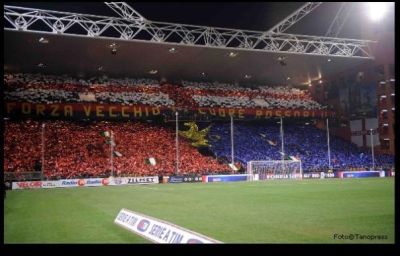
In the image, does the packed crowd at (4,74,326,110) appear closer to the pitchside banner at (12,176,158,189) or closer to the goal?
the goal

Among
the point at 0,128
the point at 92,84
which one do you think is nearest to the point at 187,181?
the point at 92,84

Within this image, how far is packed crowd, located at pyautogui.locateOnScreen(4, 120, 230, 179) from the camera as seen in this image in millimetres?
40263

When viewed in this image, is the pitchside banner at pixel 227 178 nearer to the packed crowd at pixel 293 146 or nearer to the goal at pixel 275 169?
the goal at pixel 275 169

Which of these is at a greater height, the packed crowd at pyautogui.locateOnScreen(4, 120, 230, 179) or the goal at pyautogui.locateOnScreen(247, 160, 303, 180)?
the packed crowd at pyautogui.locateOnScreen(4, 120, 230, 179)

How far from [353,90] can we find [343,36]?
1206 cm

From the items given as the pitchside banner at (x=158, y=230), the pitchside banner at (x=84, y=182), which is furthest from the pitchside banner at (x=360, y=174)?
the pitchside banner at (x=158, y=230)

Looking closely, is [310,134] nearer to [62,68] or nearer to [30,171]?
[62,68]

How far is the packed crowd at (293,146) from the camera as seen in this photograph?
5134 centimetres

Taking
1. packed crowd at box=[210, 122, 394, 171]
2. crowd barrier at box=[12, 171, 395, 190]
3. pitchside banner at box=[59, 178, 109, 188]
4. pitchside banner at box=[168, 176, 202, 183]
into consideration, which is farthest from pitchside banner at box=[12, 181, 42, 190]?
packed crowd at box=[210, 122, 394, 171]

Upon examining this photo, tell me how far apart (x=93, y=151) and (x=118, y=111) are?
754 cm

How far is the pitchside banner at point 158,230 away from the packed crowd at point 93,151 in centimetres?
2792

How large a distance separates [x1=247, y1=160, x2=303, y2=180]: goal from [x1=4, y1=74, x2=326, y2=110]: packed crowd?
12.2 metres
